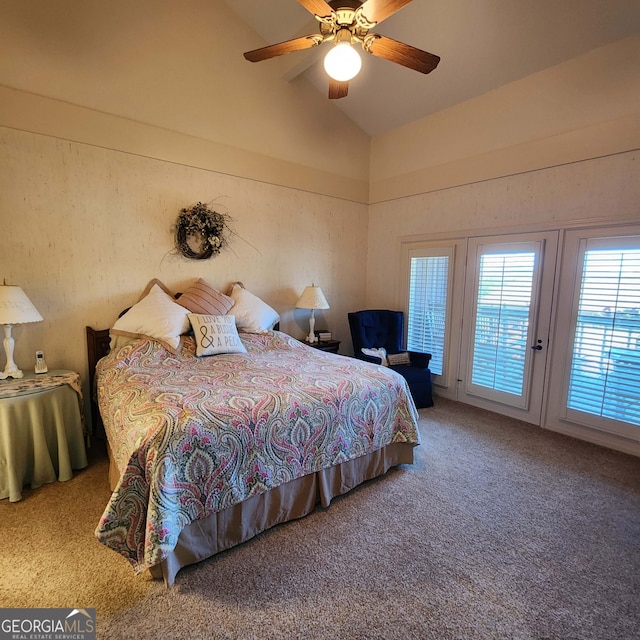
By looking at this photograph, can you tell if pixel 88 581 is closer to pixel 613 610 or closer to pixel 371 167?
pixel 613 610

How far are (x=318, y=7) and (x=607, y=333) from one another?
11.1 feet

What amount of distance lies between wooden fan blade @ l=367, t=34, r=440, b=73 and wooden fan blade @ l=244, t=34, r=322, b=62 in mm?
380

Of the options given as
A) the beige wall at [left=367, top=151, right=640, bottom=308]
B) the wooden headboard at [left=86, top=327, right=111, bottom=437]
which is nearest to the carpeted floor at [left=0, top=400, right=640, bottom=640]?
the wooden headboard at [left=86, top=327, right=111, bottom=437]

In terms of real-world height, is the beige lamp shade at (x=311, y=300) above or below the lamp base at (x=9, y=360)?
above

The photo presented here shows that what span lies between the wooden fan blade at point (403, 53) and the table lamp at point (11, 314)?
9.90 feet

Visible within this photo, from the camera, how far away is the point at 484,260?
3920 mm

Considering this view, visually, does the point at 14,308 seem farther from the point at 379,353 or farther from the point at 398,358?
the point at 398,358

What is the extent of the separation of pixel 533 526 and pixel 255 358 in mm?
2302

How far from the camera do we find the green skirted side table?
2264mm

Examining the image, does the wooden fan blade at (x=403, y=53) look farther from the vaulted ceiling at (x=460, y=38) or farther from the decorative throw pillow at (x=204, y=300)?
the decorative throw pillow at (x=204, y=300)

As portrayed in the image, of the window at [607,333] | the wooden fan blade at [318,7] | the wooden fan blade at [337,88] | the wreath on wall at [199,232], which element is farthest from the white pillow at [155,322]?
the window at [607,333]

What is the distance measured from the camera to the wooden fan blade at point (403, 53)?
7.31 feet

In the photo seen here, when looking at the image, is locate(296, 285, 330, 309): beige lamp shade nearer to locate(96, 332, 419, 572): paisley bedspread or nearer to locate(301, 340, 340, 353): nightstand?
locate(301, 340, 340, 353): nightstand

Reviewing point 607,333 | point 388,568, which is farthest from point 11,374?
point 607,333
